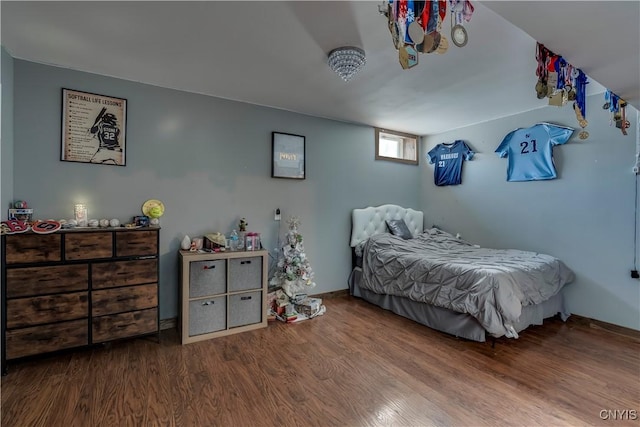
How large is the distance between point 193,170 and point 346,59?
1944 mm

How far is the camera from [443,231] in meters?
4.70

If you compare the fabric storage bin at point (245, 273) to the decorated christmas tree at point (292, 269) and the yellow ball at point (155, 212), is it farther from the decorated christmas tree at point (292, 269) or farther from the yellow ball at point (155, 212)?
the yellow ball at point (155, 212)

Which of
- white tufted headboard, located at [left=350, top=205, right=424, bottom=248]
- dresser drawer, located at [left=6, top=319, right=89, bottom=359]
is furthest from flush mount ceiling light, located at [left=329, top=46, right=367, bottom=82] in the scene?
dresser drawer, located at [left=6, top=319, right=89, bottom=359]

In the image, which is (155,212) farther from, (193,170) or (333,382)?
(333,382)

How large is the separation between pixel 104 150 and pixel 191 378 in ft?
7.11

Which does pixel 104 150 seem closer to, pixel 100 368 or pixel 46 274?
pixel 46 274

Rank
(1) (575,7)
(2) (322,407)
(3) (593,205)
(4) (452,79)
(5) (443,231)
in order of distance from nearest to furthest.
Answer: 1. (1) (575,7)
2. (2) (322,407)
3. (4) (452,79)
4. (3) (593,205)
5. (5) (443,231)

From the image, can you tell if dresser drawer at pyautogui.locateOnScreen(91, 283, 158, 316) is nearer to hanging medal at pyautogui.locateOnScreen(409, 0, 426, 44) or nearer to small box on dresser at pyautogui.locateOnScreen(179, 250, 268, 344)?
small box on dresser at pyautogui.locateOnScreen(179, 250, 268, 344)

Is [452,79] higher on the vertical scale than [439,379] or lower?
higher

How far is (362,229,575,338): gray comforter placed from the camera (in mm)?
2541

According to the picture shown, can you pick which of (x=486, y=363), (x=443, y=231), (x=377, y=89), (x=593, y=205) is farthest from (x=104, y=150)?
(x=593, y=205)

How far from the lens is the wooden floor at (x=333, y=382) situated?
5.83 feet

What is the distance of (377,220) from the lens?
4.42 m

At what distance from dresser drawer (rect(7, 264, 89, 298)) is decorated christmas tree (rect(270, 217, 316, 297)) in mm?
1792
